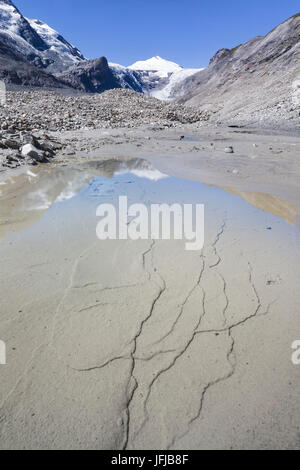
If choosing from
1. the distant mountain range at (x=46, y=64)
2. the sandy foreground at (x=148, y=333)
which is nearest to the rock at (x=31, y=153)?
the sandy foreground at (x=148, y=333)

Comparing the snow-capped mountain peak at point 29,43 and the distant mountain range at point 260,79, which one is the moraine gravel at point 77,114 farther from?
the snow-capped mountain peak at point 29,43

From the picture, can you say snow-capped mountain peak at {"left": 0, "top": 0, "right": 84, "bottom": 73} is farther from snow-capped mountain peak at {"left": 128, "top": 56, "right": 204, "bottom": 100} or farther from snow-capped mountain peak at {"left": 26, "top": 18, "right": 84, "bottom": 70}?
snow-capped mountain peak at {"left": 128, "top": 56, "right": 204, "bottom": 100}

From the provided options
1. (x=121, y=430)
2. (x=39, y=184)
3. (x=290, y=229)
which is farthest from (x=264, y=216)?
(x=39, y=184)

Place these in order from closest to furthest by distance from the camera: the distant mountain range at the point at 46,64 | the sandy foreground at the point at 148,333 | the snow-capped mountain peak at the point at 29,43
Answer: the sandy foreground at the point at 148,333 < the distant mountain range at the point at 46,64 < the snow-capped mountain peak at the point at 29,43

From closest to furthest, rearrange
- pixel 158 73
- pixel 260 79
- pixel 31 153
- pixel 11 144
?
pixel 31 153 → pixel 11 144 → pixel 260 79 → pixel 158 73

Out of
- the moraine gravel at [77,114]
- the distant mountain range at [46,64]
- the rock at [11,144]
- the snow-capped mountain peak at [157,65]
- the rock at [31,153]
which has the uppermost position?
the snow-capped mountain peak at [157,65]

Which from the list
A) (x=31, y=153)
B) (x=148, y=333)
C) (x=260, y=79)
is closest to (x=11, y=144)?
(x=31, y=153)

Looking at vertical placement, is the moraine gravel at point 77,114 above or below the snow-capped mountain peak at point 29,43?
below

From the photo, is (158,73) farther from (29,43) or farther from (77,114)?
(77,114)
